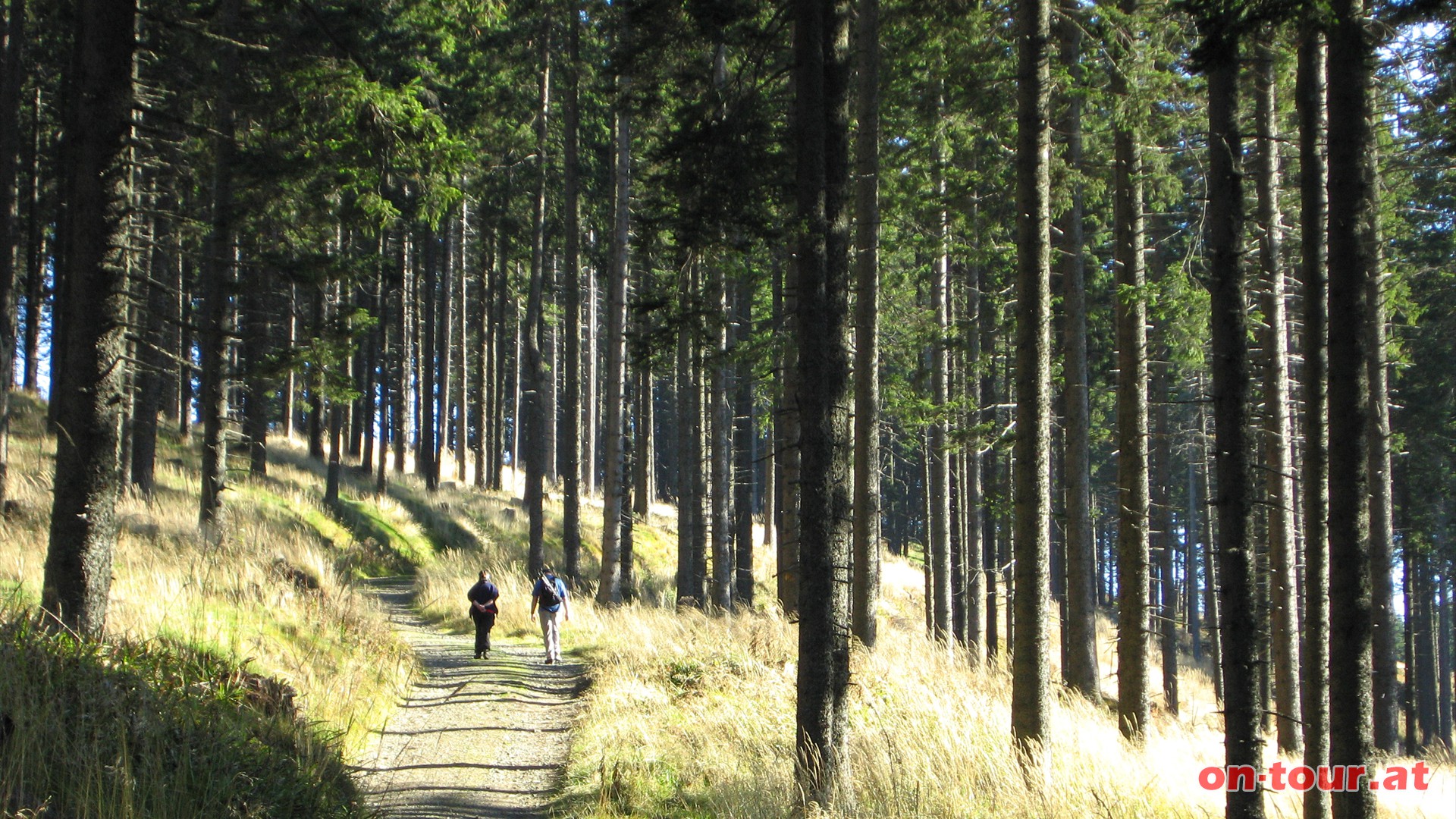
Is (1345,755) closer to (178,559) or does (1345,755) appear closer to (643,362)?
(643,362)

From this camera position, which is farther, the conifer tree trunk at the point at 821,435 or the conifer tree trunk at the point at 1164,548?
the conifer tree trunk at the point at 1164,548

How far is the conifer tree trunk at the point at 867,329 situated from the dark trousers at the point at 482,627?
18.2 feet

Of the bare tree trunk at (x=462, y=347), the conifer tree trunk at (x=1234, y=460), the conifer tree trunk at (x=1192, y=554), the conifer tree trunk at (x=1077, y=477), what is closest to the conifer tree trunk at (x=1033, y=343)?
the conifer tree trunk at (x=1234, y=460)

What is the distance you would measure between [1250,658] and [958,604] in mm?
24968

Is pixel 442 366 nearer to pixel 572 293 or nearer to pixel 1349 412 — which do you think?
pixel 572 293

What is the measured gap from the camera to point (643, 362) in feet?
27.4

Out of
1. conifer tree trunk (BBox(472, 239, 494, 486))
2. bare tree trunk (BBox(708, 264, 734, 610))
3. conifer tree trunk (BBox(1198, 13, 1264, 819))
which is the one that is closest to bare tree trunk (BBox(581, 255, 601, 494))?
conifer tree trunk (BBox(472, 239, 494, 486))

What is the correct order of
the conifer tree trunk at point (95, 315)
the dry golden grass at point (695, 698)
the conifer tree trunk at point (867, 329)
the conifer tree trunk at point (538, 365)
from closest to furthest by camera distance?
1. the dry golden grass at point (695, 698)
2. the conifer tree trunk at point (95, 315)
3. the conifer tree trunk at point (867, 329)
4. the conifer tree trunk at point (538, 365)

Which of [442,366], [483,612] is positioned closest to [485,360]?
[442,366]

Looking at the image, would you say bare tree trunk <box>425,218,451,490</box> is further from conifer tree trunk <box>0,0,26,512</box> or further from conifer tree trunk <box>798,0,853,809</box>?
conifer tree trunk <box>798,0,853,809</box>

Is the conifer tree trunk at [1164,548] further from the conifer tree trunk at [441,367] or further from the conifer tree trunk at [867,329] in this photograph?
the conifer tree trunk at [441,367]

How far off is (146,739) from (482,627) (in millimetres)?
8736

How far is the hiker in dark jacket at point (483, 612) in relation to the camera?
1405cm

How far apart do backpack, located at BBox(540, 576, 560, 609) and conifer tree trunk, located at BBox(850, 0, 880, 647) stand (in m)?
4.40
